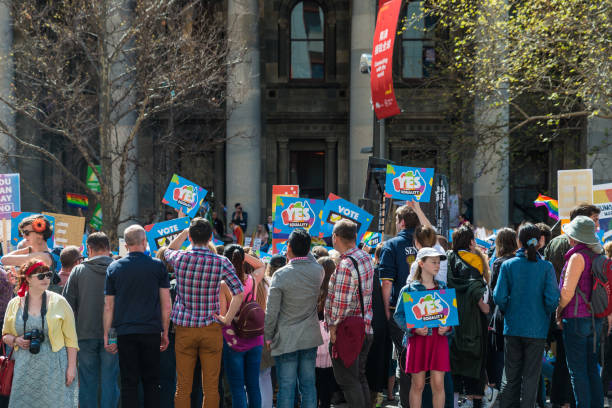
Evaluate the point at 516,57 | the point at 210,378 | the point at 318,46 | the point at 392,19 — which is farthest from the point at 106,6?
the point at 318,46

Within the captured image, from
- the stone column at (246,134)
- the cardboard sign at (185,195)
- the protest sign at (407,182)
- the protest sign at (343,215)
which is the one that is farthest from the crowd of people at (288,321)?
the stone column at (246,134)

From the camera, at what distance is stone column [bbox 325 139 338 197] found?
28125 millimetres

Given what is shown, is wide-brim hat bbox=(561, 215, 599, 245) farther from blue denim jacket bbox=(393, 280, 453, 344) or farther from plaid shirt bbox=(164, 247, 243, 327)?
plaid shirt bbox=(164, 247, 243, 327)

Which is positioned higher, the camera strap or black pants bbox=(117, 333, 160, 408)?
the camera strap

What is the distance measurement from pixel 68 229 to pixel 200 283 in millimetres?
5113

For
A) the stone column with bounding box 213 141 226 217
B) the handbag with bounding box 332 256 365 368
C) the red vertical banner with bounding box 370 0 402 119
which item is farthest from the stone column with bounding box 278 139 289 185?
the handbag with bounding box 332 256 365 368

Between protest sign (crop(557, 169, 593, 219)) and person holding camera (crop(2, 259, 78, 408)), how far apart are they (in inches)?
284

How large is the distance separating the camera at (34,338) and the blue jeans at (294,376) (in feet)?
6.76

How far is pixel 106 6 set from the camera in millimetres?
16297

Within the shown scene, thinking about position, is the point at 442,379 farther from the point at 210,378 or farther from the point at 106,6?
the point at 106,6

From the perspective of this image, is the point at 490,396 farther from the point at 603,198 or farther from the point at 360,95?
the point at 360,95

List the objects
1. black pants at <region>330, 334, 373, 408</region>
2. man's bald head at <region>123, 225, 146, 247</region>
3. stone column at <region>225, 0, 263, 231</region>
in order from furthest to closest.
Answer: stone column at <region>225, 0, 263, 231</region>
black pants at <region>330, 334, 373, 408</region>
man's bald head at <region>123, 225, 146, 247</region>

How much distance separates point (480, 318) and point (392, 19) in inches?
318

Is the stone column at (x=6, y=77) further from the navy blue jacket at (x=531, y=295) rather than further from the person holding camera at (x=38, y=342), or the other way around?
the navy blue jacket at (x=531, y=295)
